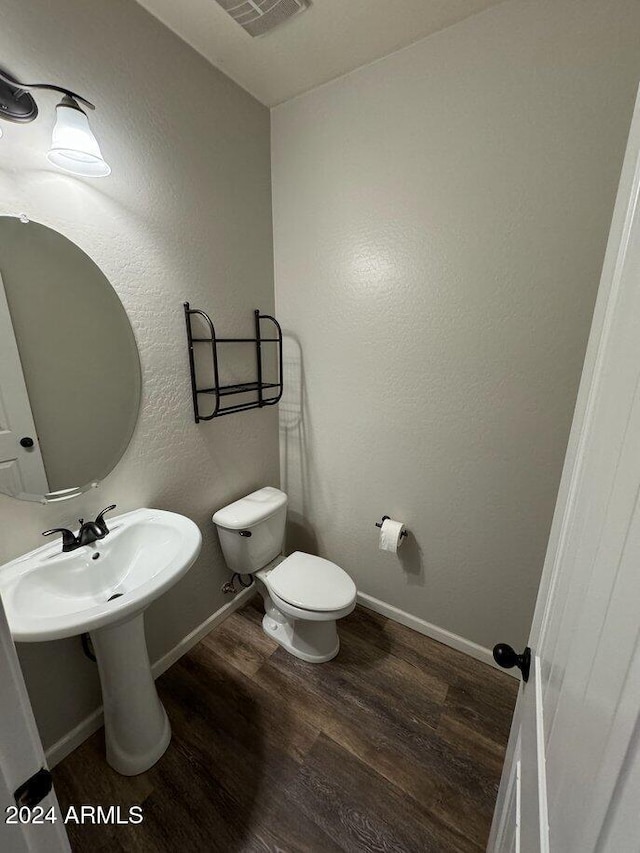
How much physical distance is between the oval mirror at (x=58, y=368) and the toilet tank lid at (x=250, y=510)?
58 cm

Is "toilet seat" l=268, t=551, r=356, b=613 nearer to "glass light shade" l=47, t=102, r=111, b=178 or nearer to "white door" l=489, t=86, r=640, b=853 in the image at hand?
"white door" l=489, t=86, r=640, b=853

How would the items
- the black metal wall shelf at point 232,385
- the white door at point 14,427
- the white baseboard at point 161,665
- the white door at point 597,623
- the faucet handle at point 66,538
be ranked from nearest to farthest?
the white door at point 597,623 → the white door at point 14,427 → the faucet handle at point 66,538 → the white baseboard at point 161,665 → the black metal wall shelf at point 232,385

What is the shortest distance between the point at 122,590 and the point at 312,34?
2143mm

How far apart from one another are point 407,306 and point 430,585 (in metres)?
1.37

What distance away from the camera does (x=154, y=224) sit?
4.29 feet

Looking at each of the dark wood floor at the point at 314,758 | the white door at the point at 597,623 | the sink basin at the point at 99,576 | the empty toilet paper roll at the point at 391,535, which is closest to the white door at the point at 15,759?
the sink basin at the point at 99,576

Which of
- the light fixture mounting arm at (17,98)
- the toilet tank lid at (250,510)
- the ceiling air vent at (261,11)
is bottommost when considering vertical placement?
the toilet tank lid at (250,510)

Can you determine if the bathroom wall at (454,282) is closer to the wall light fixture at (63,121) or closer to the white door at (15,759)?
the wall light fixture at (63,121)

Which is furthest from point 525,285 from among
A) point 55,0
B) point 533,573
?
point 55,0

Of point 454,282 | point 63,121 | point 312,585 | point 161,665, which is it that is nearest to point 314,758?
point 312,585

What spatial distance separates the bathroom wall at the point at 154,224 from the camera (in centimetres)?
103

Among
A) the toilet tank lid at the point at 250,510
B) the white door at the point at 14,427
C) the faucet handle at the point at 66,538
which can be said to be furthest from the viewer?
the toilet tank lid at the point at 250,510

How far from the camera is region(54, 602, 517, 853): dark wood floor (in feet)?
3.56

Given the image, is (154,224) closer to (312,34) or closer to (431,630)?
(312,34)
